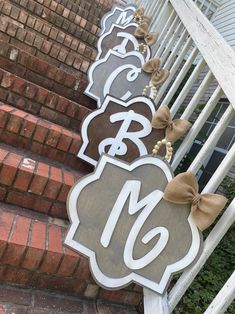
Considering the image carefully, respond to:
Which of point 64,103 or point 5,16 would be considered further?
point 5,16

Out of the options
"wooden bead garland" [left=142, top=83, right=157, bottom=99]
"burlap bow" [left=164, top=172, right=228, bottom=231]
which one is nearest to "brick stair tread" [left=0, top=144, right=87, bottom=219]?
"burlap bow" [left=164, top=172, right=228, bottom=231]

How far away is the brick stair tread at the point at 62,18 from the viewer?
122 inches

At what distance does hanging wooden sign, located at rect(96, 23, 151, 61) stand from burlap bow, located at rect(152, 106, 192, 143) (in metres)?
1.12

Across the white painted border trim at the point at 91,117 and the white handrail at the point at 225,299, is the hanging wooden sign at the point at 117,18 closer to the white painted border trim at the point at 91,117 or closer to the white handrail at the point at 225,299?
the white painted border trim at the point at 91,117

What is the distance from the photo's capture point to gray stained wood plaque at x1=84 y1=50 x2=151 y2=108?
2.06m

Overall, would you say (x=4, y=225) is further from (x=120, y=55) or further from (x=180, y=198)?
(x=120, y=55)

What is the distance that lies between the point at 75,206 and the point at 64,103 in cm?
106

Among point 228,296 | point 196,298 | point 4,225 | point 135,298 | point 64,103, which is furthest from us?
point 64,103

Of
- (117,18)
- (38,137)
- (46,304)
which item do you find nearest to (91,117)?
(38,137)

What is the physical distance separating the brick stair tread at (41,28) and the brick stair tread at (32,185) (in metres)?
1.61

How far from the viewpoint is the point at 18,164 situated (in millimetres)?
1517

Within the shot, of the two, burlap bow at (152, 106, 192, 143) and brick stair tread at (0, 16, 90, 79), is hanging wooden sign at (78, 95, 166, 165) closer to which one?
burlap bow at (152, 106, 192, 143)

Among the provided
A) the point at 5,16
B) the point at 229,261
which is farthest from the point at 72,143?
the point at 5,16

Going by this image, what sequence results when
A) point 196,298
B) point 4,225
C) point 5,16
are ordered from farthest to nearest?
point 5,16 → point 196,298 → point 4,225
